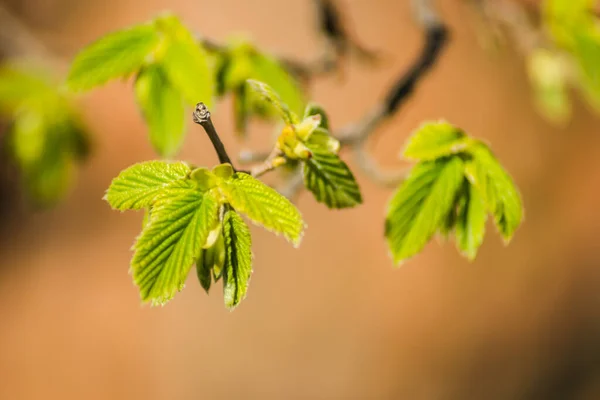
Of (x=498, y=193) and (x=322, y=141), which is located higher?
(x=322, y=141)

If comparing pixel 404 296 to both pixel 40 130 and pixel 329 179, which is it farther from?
pixel 329 179

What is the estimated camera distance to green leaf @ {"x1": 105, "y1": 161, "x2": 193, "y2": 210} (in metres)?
0.58

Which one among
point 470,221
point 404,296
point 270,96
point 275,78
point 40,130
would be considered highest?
point 40,130

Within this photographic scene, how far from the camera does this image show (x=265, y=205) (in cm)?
57

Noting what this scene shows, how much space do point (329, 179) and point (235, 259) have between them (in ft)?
0.50

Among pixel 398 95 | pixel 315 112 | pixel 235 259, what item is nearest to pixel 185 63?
pixel 315 112

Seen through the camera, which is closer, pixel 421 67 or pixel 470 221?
pixel 470 221

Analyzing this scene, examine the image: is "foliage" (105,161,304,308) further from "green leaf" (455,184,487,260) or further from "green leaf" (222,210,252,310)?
"green leaf" (455,184,487,260)

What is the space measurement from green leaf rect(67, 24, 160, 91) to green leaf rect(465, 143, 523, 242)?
0.50 metres

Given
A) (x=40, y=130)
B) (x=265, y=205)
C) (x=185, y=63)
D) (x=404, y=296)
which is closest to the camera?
(x=265, y=205)

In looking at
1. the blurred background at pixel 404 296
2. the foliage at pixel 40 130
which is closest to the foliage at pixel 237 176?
the foliage at pixel 40 130

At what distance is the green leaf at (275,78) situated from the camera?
93 centimetres

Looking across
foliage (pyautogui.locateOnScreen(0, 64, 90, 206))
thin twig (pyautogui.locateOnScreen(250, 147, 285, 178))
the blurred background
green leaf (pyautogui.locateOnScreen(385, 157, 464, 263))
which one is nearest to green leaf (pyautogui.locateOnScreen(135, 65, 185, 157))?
thin twig (pyautogui.locateOnScreen(250, 147, 285, 178))

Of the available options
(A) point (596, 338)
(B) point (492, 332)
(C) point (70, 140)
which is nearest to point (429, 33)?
(C) point (70, 140)
